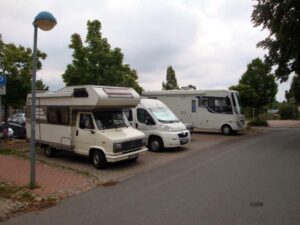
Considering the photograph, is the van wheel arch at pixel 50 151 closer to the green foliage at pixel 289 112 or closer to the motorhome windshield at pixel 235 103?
the motorhome windshield at pixel 235 103

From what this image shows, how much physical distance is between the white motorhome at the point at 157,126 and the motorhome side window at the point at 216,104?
7354mm

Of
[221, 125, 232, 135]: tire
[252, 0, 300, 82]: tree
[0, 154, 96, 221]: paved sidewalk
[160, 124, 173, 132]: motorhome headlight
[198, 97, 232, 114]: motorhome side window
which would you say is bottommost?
[0, 154, 96, 221]: paved sidewalk

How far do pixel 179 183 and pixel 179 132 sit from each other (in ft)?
20.7

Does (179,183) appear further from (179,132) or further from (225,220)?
(179,132)

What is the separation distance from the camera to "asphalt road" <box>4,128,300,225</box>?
239 inches

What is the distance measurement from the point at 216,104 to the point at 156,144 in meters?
8.91

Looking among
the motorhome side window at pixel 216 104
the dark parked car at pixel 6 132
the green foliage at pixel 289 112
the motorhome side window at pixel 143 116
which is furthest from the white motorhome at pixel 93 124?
the green foliage at pixel 289 112

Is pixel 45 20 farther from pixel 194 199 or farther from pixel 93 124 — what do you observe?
pixel 194 199

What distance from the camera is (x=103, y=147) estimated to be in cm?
1143

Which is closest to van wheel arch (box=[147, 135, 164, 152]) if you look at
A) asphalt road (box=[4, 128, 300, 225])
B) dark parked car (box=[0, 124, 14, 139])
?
asphalt road (box=[4, 128, 300, 225])

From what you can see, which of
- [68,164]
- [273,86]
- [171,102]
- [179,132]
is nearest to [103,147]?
[68,164]

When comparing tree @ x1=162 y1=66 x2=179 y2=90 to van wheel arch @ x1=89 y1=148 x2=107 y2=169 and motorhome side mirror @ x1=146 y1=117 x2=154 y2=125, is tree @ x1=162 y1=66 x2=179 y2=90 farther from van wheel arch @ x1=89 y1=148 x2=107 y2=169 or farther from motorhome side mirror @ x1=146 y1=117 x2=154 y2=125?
van wheel arch @ x1=89 y1=148 x2=107 y2=169

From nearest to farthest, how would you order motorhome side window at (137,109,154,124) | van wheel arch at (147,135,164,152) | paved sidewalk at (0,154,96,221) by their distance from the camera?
1. paved sidewalk at (0,154,96,221)
2. van wheel arch at (147,135,164,152)
3. motorhome side window at (137,109,154,124)

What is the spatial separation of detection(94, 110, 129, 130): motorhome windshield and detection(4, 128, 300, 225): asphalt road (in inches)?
90.2
